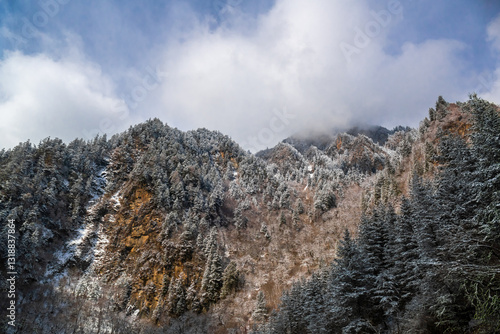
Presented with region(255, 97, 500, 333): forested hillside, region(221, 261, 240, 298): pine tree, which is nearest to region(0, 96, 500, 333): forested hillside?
region(255, 97, 500, 333): forested hillside

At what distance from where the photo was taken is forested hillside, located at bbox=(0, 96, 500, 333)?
70.1ft

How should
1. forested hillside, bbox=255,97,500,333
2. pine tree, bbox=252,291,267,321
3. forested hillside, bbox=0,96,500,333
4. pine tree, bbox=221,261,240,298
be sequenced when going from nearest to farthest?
forested hillside, bbox=255,97,500,333
forested hillside, bbox=0,96,500,333
pine tree, bbox=252,291,267,321
pine tree, bbox=221,261,240,298

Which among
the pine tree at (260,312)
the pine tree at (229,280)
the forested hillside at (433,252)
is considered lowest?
the pine tree at (260,312)

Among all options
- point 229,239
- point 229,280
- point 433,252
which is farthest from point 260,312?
point 433,252

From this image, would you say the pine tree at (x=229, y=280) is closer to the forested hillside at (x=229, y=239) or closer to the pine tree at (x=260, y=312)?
the forested hillside at (x=229, y=239)

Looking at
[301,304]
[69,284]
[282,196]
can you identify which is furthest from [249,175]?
[301,304]

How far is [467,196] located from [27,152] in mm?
118110

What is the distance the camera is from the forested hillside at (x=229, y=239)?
21375mm

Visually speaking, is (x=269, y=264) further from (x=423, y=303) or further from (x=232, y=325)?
(x=423, y=303)

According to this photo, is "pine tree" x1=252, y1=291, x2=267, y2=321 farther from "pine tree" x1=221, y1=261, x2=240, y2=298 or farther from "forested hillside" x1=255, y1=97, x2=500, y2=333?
"forested hillside" x1=255, y1=97, x2=500, y2=333

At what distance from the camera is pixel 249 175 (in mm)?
144000

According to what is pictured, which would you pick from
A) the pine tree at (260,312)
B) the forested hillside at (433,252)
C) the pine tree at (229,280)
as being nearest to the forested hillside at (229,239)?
the forested hillside at (433,252)

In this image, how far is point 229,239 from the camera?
324 ft

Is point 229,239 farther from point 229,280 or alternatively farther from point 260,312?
point 260,312
